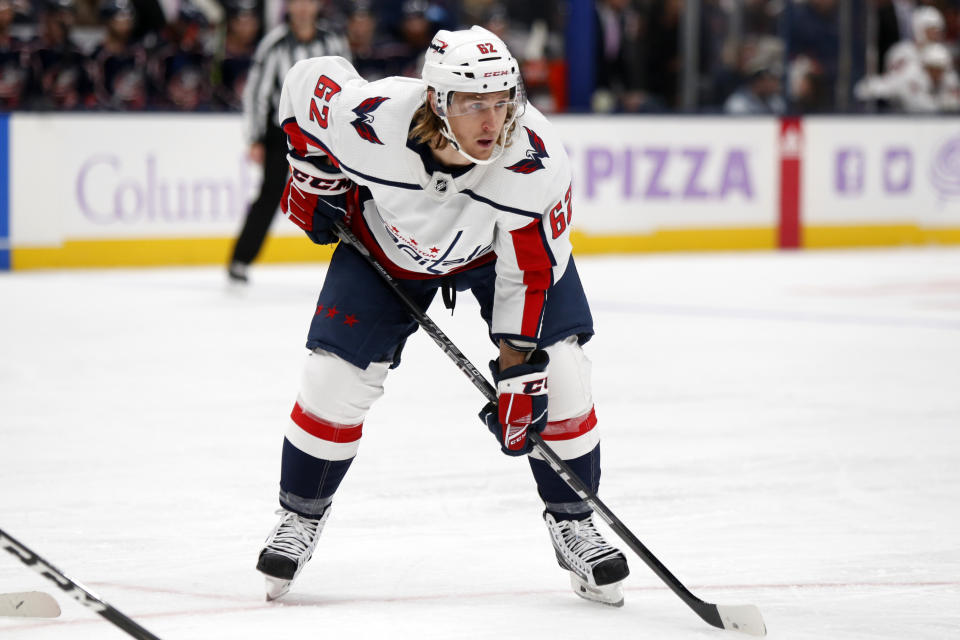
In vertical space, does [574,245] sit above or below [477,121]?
below

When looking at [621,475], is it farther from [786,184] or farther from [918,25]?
[918,25]

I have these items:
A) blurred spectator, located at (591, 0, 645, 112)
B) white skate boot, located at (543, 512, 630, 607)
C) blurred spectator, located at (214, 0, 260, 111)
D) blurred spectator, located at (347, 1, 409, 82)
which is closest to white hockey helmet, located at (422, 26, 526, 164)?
white skate boot, located at (543, 512, 630, 607)

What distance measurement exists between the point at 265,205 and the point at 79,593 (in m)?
4.62

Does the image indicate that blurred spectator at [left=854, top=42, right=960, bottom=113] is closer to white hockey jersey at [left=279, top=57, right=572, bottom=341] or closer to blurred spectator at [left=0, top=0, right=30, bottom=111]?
blurred spectator at [left=0, top=0, right=30, bottom=111]

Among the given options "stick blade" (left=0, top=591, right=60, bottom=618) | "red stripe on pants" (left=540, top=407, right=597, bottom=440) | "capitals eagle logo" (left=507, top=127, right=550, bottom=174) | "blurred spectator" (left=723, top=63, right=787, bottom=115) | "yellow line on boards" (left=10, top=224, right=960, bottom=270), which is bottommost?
"yellow line on boards" (left=10, top=224, right=960, bottom=270)

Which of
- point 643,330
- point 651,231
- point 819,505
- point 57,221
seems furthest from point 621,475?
point 651,231

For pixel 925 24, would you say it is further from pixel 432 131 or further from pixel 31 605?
pixel 31 605

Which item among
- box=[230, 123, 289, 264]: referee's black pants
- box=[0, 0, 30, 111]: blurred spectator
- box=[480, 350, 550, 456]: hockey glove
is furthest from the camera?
box=[0, 0, 30, 111]: blurred spectator

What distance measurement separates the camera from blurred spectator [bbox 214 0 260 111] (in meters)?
8.19

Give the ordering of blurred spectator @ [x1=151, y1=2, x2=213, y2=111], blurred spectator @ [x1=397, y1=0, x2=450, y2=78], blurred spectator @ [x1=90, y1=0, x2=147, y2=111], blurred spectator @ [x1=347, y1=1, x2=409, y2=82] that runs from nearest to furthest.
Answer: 1. blurred spectator @ [x1=90, y1=0, x2=147, y2=111]
2. blurred spectator @ [x1=151, y1=2, x2=213, y2=111]
3. blurred spectator @ [x1=347, y1=1, x2=409, y2=82]
4. blurred spectator @ [x1=397, y1=0, x2=450, y2=78]

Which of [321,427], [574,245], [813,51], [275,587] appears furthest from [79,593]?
[813,51]

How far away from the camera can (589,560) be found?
89.6 inches

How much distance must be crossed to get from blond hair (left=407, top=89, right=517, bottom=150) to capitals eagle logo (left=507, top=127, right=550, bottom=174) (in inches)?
1.3

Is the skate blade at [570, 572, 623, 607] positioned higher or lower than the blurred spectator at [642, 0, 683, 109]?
lower
